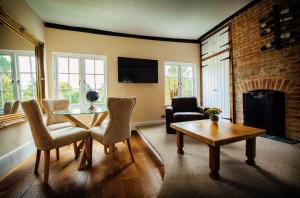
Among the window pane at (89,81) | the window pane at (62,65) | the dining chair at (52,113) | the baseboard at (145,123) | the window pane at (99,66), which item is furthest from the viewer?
the baseboard at (145,123)

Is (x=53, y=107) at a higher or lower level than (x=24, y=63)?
lower

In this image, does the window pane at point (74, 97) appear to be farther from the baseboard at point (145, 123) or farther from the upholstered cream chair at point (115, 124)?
the upholstered cream chair at point (115, 124)

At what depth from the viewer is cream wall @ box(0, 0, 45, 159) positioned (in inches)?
74.6

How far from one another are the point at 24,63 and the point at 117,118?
2.00 metres

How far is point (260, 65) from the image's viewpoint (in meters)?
2.78

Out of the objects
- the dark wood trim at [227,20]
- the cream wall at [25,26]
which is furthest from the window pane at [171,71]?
the cream wall at [25,26]

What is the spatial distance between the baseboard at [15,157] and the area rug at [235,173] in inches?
79.0

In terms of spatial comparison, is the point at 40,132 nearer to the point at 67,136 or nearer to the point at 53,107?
the point at 67,136

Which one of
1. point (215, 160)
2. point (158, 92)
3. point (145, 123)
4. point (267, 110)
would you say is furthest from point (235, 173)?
point (158, 92)

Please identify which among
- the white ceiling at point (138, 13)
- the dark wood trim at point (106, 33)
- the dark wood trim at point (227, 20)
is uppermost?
the dark wood trim at point (227, 20)

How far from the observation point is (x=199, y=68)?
464 centimetres

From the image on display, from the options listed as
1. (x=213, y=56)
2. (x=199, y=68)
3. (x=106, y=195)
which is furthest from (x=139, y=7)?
(x=106, y=195)

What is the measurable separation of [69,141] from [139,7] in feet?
8.64

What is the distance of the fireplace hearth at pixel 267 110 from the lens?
8.11ft
